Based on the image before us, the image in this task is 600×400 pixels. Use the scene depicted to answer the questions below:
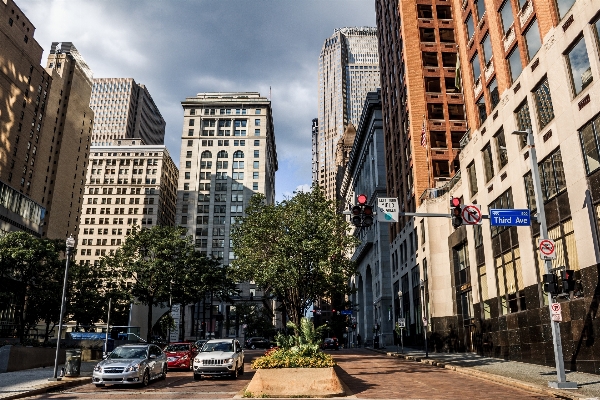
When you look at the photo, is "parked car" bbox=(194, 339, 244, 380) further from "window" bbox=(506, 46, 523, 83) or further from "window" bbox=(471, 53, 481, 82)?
"window" bbox=(471, 53, 481, 82)

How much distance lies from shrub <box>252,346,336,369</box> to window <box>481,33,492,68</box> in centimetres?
2492

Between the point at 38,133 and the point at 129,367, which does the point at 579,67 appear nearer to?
the point at 129,367

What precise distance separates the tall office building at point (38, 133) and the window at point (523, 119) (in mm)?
61842

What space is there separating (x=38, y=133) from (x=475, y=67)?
102451 mm

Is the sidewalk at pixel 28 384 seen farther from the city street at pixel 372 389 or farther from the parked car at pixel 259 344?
the parked car at pixel 259 344

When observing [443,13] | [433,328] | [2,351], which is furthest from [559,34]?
[443,13]

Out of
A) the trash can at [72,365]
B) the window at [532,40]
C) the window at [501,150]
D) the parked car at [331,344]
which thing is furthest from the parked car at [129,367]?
the parked car at [331,344]

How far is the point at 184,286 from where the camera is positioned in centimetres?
4628

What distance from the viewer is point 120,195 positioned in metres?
149

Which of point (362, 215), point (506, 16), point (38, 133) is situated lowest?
point (362, 215)

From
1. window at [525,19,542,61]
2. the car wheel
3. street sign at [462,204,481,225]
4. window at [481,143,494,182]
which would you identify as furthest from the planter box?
window at [481,143,494,182]

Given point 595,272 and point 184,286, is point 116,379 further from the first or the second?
point 184,286

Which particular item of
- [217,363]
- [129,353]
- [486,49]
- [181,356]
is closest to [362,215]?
[217,363]

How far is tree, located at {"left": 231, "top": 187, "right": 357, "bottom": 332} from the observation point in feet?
112
